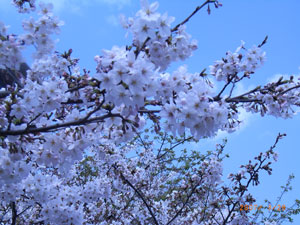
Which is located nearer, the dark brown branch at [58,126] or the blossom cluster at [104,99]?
the blossom cluster at [104,99]

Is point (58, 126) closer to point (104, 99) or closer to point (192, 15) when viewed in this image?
point (104, 99)

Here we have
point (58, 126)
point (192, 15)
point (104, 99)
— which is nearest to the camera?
point (104, 99)

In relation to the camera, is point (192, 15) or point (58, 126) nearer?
point (58, 126)

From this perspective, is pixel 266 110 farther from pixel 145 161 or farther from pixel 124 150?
pixel 124 150

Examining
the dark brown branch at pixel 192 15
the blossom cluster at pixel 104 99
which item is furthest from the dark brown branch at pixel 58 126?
the dark brown branch at pixel 192 15

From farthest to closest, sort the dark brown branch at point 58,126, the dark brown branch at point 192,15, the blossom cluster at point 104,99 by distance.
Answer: the dark brown branch at point 192,15
the dark brown branch at point 58,126
the blossom cluster at point 104,99

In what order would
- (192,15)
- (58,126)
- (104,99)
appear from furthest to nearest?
(192,15)
(58,126)
(104,99)

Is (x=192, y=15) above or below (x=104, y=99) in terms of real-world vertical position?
above

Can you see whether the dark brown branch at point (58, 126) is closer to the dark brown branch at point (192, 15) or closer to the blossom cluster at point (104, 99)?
the blossom cluster at point (104, 99)

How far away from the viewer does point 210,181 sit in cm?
585

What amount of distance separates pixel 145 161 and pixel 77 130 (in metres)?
6.09

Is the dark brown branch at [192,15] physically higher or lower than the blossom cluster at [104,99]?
higher

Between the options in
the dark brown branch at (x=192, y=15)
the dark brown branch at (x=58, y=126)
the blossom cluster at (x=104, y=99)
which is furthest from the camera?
the dark brown branch at (x=192, y=15)

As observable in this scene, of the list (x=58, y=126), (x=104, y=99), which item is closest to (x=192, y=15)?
(x=104, y=99)
